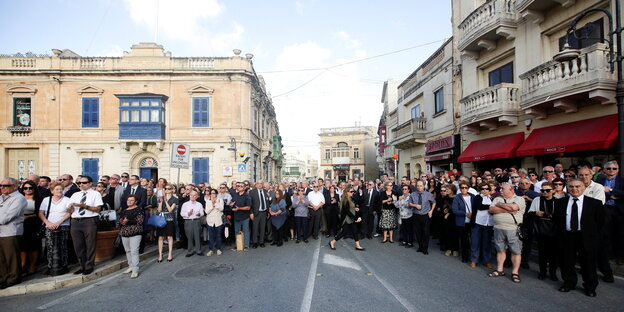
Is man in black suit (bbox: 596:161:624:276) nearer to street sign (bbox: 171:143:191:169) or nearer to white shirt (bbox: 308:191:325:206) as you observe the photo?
white shirt (bbox: 308:191:325:206)

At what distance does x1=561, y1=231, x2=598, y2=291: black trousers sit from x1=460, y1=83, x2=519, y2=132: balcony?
24.6ft

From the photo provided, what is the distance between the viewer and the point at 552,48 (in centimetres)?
1111

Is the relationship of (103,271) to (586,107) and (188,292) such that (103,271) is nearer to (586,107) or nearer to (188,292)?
(188,292)

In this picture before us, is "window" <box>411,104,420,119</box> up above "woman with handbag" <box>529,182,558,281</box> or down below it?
above

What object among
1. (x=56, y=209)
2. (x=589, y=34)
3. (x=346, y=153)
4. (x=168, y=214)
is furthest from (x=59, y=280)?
(x=346, y=153)

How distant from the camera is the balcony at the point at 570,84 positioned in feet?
28.0

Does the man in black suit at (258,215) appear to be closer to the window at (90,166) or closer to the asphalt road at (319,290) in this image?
the asphalt road at (319,290)

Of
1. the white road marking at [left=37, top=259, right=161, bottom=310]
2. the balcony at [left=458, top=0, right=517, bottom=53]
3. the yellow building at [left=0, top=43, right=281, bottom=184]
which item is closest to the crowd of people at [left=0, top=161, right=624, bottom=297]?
the white road marking at [left=37, top=259, right=161, bottom=310]

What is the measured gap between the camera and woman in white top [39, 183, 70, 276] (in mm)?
6516

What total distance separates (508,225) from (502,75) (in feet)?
31.2

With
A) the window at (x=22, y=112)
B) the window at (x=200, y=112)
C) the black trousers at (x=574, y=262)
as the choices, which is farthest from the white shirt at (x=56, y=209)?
the window at (x=22, y=112)

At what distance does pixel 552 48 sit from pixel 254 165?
21.1 meters

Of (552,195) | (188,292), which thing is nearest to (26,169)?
(188,292)

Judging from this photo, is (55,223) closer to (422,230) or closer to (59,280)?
(59,280)
